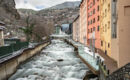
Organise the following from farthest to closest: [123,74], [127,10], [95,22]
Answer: [95,22], [127,10], [123,74]

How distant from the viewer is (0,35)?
22.5m

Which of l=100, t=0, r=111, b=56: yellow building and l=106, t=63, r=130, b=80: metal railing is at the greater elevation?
l=100, t=0, r=111, b=56: yellow building

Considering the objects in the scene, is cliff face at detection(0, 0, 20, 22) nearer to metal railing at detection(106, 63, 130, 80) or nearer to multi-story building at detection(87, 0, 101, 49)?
multi-story building at detection(87, 0, 101, 49)

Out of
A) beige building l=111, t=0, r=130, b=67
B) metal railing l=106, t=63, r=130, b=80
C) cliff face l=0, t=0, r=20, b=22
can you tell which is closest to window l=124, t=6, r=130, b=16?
beige building l=111, t=0, r=130, b=67

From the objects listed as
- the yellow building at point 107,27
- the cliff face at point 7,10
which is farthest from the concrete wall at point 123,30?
the cliff face at point 7,10

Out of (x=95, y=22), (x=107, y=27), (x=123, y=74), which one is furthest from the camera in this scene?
(x=95, y=22)

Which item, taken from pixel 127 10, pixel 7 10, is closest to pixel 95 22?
pixel 127 10

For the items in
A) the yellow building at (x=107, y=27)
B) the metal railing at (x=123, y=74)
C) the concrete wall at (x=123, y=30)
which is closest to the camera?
the metal railing at (x=123, y=74)

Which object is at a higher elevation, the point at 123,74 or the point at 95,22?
the point at 95,22

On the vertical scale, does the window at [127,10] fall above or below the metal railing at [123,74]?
above

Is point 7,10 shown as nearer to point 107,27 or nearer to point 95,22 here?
point 95,22

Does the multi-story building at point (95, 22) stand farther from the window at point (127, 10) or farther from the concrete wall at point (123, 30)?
the window at point (127, 10)

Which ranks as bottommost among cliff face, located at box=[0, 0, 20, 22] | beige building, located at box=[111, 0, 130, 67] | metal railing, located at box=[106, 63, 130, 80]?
metal railing, located at box=[106, 63, 130, 80]

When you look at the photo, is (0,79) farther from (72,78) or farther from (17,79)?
(72,78)
